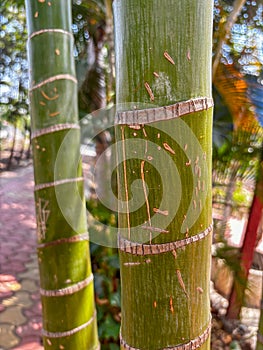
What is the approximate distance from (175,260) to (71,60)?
0.58 m

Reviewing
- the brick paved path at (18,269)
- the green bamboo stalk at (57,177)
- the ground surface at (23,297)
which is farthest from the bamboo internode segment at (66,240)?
the brick paved path at (18,269)

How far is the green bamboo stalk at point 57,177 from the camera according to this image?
81 cm

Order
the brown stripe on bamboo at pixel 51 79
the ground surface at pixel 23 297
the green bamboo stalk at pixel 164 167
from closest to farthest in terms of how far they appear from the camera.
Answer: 1. the green bamboo stalk at pixel 164 167
2. the brown stripe on bamboo at pixel 51 79
3. the ground surface at pixel 23 297

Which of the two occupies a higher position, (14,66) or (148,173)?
(14,66)

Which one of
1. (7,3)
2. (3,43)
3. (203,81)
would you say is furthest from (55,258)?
(3,43)

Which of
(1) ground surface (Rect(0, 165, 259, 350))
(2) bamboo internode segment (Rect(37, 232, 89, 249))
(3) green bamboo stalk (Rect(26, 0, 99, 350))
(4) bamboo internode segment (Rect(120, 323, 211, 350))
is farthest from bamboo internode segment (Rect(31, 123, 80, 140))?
(1) ground surface (Rect(0, 165, 259, 350))

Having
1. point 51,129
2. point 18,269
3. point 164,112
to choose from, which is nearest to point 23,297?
point 18,269

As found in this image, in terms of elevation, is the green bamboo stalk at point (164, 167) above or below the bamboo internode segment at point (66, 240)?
above

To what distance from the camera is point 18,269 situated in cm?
303

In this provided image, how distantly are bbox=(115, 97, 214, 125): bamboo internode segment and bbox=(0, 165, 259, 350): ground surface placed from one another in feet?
Answer: 5.66

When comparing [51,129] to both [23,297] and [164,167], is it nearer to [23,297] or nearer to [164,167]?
[164,167]

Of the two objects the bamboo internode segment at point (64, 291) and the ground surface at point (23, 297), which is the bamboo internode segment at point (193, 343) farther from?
the ground surface at point (23, 297)

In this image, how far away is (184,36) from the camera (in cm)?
39

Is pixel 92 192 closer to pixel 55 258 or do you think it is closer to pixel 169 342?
pixel 55 258
